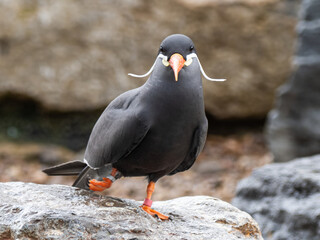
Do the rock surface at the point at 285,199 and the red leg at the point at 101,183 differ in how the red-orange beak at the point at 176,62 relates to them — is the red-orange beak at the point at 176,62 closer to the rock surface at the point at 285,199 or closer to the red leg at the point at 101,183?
the red leg at the point at 101,183

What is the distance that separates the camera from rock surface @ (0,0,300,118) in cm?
815

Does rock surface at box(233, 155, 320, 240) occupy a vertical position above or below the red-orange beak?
below

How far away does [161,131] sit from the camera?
334cm

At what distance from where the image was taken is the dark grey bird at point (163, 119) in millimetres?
3328

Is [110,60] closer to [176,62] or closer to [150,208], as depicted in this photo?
[150,208]

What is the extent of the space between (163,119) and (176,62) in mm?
350

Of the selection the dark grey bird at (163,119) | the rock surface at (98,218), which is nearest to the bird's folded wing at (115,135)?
the dark grey bird at (163,119)

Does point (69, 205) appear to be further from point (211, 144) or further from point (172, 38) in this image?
point (211, 144)

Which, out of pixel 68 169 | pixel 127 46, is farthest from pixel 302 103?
pixel 68 169

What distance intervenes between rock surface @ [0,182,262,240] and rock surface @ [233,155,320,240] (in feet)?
2.60

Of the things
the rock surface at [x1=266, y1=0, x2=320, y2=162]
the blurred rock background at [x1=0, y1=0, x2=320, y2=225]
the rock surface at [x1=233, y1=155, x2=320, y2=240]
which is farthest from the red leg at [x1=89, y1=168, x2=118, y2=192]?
the blurred rock background at [x1=0, y1=0, x2=320, y2=225]

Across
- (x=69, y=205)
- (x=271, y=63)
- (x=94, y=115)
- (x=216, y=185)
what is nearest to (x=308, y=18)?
(x=271, y=63)

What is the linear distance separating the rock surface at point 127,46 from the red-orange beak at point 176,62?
4.98 metres

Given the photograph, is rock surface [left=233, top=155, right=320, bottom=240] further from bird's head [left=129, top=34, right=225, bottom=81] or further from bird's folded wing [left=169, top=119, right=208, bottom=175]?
bird's head [left=129, top=34, right=225, bottom=81]
